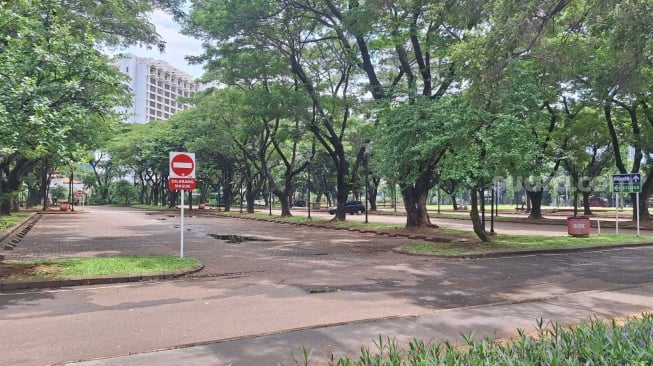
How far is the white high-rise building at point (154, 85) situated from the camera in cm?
12281

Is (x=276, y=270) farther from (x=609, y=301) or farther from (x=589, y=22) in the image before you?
(x=589, y=22)

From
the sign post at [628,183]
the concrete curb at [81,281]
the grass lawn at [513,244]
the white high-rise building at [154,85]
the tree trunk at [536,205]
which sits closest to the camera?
the concrete curb at [81,281]

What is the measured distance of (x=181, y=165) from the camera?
13.1 metres

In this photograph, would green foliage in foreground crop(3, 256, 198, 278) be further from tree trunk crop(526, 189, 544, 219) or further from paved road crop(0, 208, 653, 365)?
tree trunk crop(526, 189, 544, 219)

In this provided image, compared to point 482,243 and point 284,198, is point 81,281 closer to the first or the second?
point 482,243

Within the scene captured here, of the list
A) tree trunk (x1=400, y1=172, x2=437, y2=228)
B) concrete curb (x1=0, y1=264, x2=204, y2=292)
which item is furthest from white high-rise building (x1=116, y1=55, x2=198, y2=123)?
concrete curb (x1=0, y1=264, x2=204, y2=292)

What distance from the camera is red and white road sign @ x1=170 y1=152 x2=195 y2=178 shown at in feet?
42.7

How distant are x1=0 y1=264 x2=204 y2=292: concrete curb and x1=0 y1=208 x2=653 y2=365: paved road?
39 centimetres

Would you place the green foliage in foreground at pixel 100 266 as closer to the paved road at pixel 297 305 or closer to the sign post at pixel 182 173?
the paved road at pixel 297 305

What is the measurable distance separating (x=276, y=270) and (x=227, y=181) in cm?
3912

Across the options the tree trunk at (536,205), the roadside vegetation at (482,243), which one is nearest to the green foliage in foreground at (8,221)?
the roadside vegetation at (482,243)

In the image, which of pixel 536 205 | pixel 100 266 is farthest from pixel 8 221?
pixel 536 205

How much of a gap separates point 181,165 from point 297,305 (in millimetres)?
6824

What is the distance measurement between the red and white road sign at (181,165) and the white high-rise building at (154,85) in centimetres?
10823
